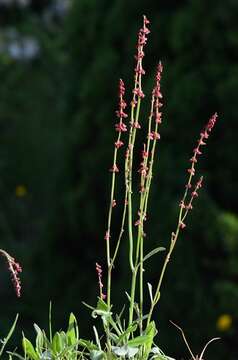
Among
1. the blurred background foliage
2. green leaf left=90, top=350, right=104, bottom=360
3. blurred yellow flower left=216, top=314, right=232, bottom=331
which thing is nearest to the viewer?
green leaf left=90, top=350, right=104, bottom=360

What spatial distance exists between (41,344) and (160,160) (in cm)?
292

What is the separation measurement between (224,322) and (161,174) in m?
0.91

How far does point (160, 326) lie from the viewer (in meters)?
4.71

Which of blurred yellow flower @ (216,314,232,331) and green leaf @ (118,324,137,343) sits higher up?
green leaf @ (118,324,137,343)

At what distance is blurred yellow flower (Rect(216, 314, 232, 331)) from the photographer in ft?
14.4

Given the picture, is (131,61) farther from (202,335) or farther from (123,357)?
(123,357)

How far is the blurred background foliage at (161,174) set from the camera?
178 inches

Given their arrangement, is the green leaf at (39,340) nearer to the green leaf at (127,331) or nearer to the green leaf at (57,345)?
the green leaf at (57,345)

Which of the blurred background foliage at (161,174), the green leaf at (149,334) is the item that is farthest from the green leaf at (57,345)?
the blurred background foliage at (161,174)

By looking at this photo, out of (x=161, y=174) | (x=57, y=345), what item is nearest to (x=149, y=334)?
(x=57, y=345)

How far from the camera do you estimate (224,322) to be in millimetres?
4387

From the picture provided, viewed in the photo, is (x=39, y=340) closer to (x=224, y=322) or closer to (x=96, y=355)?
(x=96, y=355)

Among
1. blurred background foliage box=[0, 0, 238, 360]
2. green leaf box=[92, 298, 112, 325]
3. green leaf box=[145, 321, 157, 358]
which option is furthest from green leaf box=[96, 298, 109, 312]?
blurred background foliage box=[0, 0, 238, 360]

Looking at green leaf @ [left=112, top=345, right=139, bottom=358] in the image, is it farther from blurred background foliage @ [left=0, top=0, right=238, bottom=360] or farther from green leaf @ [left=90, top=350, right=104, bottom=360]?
blurred background foliage @ [left=0, top=0, right=238, bottom=360]
